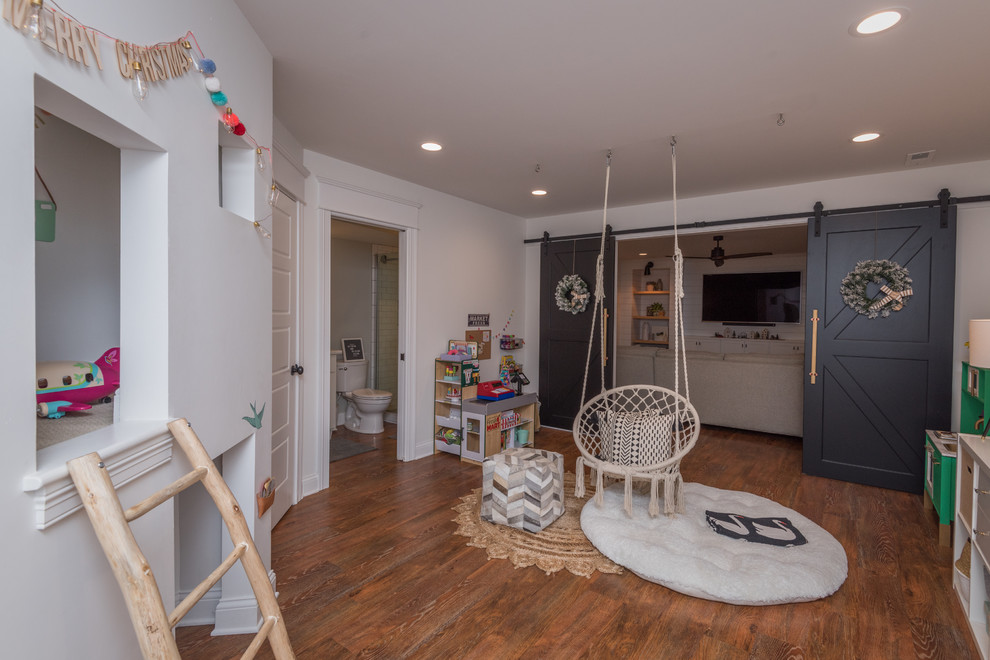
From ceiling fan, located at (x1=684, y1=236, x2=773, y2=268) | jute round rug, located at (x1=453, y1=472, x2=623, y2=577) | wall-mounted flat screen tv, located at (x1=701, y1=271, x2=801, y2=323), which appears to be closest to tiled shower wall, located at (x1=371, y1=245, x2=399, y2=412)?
jute round rug, located at (x1=453, y1=472, x2=623, y2=577)

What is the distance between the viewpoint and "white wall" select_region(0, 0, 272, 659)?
88 centimetres

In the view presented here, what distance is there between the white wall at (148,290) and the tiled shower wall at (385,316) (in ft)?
11.7

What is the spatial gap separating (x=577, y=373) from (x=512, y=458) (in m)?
2.43

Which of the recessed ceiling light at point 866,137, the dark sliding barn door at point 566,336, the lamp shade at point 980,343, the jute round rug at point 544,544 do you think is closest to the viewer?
the jute round rug at point 544,544

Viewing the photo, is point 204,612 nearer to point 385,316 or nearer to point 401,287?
point 401,287

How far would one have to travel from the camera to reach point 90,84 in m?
1.05

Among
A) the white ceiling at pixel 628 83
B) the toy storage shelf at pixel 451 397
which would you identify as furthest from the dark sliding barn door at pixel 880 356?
the toy storage shelf at pixel 451 397

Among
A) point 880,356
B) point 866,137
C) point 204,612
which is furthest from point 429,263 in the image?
point 880,356

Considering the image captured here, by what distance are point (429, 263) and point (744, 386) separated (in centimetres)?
358

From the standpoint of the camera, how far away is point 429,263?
4324 millimetres


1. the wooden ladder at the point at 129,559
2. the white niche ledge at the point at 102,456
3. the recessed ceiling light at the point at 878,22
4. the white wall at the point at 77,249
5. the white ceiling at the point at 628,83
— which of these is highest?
the white ceiling at the point at 628,83

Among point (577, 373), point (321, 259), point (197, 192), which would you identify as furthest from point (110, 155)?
point (577, 373)

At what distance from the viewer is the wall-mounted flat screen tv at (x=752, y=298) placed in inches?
293

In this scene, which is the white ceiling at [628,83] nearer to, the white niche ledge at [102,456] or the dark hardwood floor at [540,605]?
the white niche ledge at [102,456]
